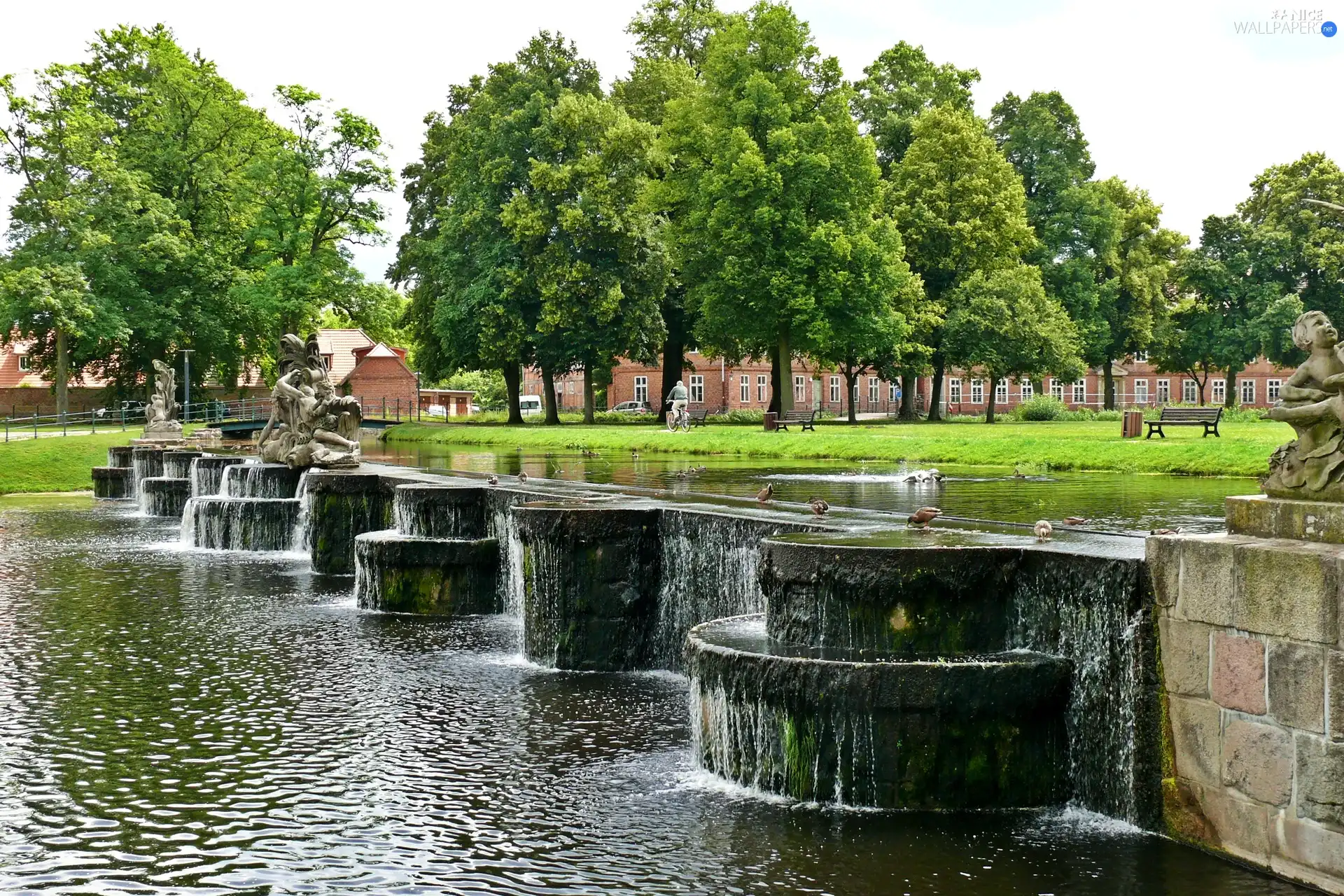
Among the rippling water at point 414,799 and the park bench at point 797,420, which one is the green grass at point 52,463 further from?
the rippling water at point 414,799

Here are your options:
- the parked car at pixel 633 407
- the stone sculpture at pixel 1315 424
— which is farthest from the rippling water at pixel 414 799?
the parked car at pixel 633 407

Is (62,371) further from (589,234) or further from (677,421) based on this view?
(677,421)

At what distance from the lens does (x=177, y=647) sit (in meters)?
14.4

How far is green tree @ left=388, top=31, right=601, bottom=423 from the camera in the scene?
188ft

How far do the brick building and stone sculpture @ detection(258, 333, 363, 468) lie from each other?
200 feet

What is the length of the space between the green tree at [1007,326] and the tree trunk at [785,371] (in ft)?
31.7

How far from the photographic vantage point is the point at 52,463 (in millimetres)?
42750

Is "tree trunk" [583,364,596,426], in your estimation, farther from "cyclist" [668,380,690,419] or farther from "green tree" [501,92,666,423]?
"cyclist" [668,380,690,419]

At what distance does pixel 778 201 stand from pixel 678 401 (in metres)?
8.61

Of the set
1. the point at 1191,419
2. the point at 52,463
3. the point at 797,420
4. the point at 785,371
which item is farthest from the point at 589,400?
the point at 1191,419

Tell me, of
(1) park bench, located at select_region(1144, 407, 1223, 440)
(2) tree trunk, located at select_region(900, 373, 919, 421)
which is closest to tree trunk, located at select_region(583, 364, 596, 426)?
(2) tree trunk, located at select_region(900, 373, 919, 421)


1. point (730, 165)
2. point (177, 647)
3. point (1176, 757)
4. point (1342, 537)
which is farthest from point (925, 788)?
point (730, 165)

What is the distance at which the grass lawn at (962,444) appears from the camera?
95.4 feet

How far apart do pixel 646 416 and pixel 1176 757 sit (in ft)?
208
